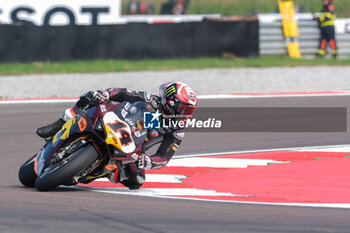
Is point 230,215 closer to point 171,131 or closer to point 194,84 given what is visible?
point 171,131

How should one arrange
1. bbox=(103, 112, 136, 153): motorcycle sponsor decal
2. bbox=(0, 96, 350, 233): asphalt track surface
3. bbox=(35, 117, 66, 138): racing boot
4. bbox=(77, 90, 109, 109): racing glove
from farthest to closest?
1. bbox=(35, 117, 66, 138): racing boot
2. bbox=(77, 90, 109, 109): racing glove
3. bbox=(103, 112, 136, 153): motorcycle sponsor decal
4. bbox=(0, 96, 350, 233): asphalt track surface

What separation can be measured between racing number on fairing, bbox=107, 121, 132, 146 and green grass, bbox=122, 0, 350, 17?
60.7ft

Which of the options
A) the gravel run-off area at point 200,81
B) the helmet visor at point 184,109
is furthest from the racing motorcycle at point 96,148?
the gravel run-off area at point 200,81

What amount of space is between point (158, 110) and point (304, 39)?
1575 cm

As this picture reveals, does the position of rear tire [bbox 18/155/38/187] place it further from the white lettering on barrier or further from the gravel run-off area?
the white lettering on barrier

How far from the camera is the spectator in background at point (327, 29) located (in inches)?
850

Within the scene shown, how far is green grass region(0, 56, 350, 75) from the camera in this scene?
18047 millimetres

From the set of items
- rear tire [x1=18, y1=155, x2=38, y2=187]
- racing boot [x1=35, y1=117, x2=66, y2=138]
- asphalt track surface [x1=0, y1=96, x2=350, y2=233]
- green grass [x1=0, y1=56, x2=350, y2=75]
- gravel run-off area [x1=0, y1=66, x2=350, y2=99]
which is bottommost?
green grass [x1=0, y1=56, x2=350, y2=75]

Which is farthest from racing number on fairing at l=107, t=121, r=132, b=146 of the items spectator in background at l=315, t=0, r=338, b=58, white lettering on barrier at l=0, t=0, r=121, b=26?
spectator in background at l=315, t=0, r=338, b=58

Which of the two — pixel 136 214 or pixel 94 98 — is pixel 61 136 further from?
pixel 136 214

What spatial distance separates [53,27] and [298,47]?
309 inches

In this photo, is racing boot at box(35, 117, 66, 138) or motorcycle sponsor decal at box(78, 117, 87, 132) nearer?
motorcycle sponsor decal at box(78, 117, 87, 132)

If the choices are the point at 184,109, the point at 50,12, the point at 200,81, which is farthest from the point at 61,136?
the point at 50,12

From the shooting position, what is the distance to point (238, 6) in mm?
24859
